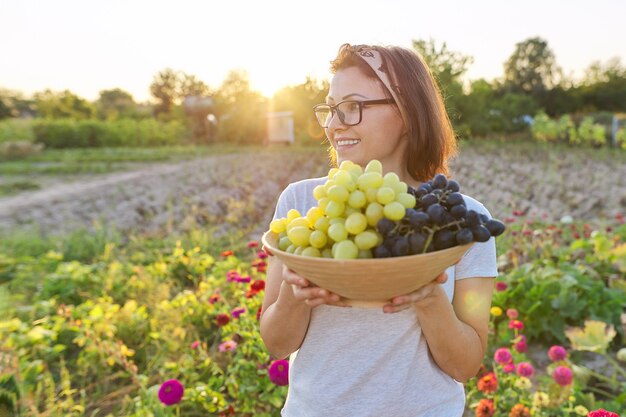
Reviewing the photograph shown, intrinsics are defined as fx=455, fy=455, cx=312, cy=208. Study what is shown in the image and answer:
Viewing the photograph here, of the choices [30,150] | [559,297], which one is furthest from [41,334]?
[30,150]

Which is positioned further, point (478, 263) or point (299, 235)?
point (478, 263)

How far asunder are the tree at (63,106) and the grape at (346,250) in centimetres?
3695

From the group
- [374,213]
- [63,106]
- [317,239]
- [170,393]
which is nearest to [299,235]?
[317,239]

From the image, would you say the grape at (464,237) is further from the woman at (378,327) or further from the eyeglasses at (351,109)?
the eyeglasses at (351,109)

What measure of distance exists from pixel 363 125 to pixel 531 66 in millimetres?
50796

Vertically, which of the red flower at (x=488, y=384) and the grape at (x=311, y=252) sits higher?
the grape at (x=311, y=252)

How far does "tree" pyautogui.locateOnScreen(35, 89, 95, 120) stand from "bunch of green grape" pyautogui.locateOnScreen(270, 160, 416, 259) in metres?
36.8

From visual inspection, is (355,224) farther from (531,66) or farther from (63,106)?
(531,66)

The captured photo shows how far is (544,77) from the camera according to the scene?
144 feet

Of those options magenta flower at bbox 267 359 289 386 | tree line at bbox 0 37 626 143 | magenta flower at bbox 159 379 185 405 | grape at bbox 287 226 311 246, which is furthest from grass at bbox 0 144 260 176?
grape at bbox 287 226 311 246

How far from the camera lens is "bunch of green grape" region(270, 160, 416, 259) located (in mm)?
842

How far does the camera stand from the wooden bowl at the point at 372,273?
2.49ft

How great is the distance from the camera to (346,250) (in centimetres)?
80

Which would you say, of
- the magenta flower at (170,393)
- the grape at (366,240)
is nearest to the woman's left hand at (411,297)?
the grape at (366,240)
